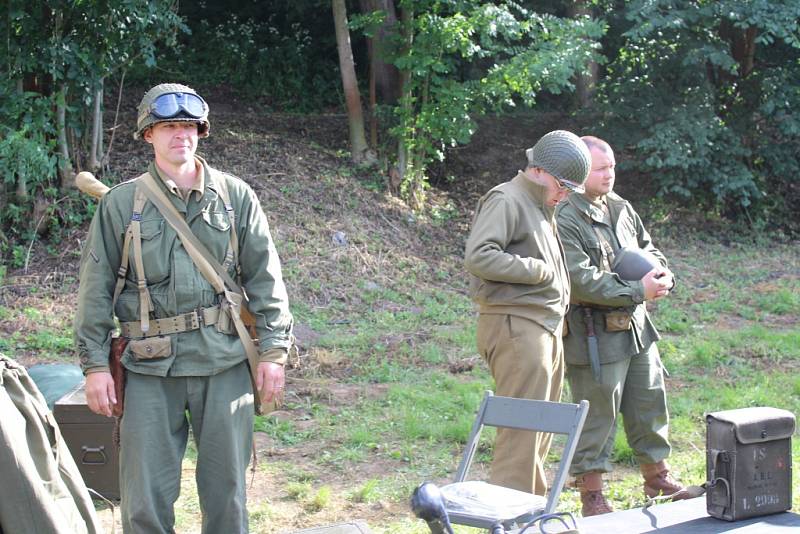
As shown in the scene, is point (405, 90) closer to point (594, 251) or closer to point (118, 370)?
point (594, 251)

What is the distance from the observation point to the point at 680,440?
23.0ft

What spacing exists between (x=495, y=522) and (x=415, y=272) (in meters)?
8.09

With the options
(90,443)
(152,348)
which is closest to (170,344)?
(152,348)

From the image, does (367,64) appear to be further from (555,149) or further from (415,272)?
(555,149)

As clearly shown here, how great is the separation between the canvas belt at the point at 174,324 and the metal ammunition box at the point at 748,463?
7.47 feet

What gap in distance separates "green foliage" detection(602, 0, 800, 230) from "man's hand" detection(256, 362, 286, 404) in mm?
9971

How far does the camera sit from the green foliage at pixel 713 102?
1312 centimetres

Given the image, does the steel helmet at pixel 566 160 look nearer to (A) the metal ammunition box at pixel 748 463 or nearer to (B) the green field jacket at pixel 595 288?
(B) the green field jacket at pixel 595 288

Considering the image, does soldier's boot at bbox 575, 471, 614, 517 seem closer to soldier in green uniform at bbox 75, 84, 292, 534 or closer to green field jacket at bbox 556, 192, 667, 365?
green field jacket at bbox 556, 192, 667, 365

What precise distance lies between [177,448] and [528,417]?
4.85 ft

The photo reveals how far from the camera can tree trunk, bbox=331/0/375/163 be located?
45.2 ft

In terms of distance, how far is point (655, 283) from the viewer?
5.31m

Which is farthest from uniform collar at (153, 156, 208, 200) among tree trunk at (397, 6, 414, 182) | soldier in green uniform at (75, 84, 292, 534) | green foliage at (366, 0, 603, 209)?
tree trunk at (397, 6, 414, 182)

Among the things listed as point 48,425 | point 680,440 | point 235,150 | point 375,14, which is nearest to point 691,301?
point 680,440
